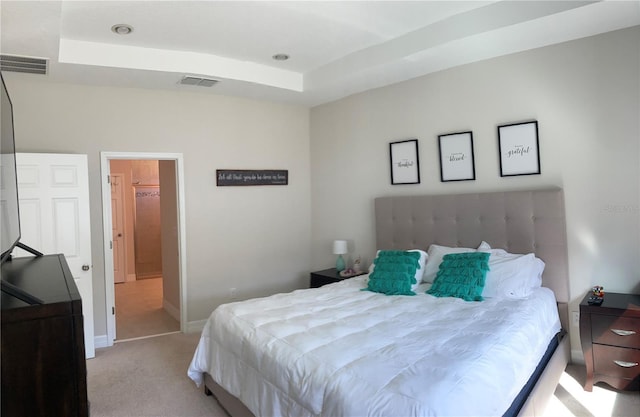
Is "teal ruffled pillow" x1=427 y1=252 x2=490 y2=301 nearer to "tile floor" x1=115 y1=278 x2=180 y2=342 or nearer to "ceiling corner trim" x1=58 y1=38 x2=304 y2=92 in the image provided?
"ceiling corner trim" x1=58 y1=38 x2=304 y2=92

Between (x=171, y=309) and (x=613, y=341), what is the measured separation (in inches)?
187

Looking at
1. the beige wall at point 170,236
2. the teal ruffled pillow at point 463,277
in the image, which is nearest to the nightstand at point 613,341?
the teal ruffled pillow at point 463,277

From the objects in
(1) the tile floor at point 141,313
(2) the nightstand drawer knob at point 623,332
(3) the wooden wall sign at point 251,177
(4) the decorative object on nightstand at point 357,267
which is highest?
(3) the wooden wall sign at point 251,177

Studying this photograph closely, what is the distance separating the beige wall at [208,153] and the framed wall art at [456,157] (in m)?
2.02

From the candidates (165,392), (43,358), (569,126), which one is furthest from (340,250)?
(43,358)

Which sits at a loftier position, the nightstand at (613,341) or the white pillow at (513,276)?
the white pillow at (513,276)

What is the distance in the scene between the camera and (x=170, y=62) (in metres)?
3.84

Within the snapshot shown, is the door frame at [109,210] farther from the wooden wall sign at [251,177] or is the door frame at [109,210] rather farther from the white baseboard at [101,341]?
the wooden wall sign at [251,177]

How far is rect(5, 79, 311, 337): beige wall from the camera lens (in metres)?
3.96

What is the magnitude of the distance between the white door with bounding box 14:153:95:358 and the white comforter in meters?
1.77

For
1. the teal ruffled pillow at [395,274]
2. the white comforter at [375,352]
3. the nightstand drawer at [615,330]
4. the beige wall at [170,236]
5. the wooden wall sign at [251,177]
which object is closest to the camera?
the white comforter at [375,352]

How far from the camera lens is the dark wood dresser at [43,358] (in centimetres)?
89

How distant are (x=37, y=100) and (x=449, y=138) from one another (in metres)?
4.00

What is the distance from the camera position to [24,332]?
914mm
